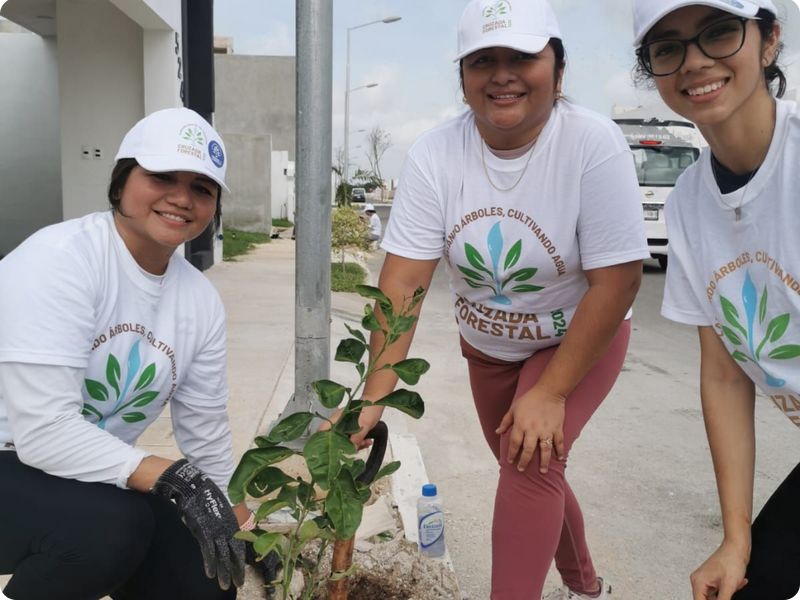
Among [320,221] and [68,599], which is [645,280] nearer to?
[320,221]

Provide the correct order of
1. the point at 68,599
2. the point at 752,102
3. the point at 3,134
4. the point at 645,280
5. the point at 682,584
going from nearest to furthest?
the point at 752,102, the point at 68,599, the point at 682,584, the point at 3,134, the point at 645,280

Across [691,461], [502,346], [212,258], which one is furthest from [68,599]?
[212,258]

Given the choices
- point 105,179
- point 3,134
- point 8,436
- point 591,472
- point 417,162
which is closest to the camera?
point 8,436

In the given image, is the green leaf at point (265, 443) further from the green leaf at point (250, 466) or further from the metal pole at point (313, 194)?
the metal pole at point (313, 194)

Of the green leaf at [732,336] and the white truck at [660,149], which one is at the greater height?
the white truck at [660,149]

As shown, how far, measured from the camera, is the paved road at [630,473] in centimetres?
299

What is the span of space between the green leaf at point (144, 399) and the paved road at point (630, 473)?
1379 mm

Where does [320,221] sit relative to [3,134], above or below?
below

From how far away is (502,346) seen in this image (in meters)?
2.23

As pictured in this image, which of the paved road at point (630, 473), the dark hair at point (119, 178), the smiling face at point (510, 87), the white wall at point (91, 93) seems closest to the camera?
the smiling face at point (510, 87)

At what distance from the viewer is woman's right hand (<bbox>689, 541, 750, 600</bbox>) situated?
1.75 metres

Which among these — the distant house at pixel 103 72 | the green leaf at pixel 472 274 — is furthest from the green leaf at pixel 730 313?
the distant house at pixel 103 72

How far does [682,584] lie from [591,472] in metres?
1.15

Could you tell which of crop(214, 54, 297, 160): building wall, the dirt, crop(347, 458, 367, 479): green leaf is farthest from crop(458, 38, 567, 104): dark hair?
crop(214, 54, 297, 160): building wall
